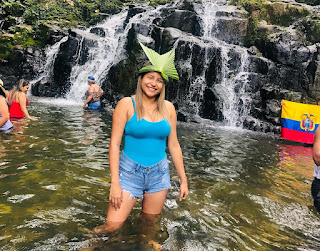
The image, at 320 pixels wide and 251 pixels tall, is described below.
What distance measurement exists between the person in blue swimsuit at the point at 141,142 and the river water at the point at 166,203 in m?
0.50

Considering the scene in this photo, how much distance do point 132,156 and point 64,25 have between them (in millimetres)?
27860

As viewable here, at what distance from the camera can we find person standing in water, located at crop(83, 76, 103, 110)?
13346 mm

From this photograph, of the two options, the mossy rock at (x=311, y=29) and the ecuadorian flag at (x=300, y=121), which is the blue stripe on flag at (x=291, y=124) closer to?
the ecuadorian flag at (x=300, y=121)

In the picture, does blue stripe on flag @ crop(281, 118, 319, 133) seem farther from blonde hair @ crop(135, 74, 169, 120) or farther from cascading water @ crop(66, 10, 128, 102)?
cascading water @ crop(66, 10, 128, 102)

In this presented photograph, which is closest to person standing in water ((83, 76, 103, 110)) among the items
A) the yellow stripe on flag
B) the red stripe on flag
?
the yellow stripe on flag

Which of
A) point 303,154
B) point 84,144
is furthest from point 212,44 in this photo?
point 84,144

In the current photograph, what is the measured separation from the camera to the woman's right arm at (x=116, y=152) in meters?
2.82

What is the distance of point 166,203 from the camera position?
4.50 metres

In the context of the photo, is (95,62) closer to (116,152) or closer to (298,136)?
(298,136)

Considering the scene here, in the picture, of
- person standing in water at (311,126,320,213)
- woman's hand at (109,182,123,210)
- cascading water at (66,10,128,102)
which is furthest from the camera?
cascading water at (66,10,128,102)

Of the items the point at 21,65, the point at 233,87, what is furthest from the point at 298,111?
the point at 21,65

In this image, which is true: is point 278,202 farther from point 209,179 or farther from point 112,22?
point 112,22

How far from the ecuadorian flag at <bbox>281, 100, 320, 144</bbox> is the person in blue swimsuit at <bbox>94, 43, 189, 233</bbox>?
34.5 feet

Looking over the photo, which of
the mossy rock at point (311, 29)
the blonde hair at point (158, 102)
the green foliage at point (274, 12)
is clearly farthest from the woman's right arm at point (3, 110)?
the mossy rock at point (311, 29)
